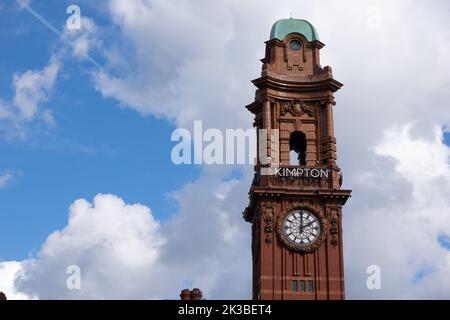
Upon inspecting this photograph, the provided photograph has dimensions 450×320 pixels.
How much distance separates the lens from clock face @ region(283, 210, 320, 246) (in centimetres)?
10625

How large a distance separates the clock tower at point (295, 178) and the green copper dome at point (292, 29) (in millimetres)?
108

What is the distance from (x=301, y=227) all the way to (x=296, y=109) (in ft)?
44.4

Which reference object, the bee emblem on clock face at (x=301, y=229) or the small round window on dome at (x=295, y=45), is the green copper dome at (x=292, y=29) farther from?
the bee emblem on clock face at (x=301, y=229)

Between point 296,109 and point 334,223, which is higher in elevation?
point 296,109

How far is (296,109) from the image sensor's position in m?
113

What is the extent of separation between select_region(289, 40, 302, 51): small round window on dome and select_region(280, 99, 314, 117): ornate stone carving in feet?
21.7

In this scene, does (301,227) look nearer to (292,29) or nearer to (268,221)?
(268,221)

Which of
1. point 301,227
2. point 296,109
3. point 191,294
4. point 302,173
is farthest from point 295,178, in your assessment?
point 191,294

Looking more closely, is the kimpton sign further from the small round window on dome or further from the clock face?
the small round window on dome
